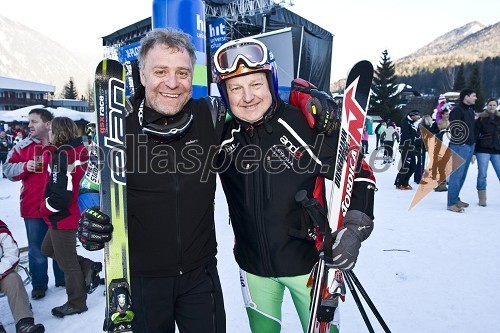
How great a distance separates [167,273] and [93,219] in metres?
0.47

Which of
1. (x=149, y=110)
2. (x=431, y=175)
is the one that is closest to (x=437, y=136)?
(x=431, y=175)

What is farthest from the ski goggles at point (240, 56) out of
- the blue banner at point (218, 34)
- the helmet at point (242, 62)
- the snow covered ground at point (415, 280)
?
the blue banner at point (218, 34)

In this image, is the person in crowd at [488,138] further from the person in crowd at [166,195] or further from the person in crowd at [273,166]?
the person in crowd at [166,195]

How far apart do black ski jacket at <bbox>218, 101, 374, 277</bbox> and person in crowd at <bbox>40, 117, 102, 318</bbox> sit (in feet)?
6.45

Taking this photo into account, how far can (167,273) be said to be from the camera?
71.3 inches

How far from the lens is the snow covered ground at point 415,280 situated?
3.11 m

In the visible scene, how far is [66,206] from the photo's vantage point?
321cm

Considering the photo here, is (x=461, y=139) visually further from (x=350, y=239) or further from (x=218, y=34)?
Answer: (x=218, y=34)

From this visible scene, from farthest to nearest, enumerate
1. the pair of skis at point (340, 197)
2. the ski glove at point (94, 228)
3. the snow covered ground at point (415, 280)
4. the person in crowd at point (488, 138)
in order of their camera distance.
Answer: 1. the person in crowd at point (488, 138)
2. the snow covered ground at point (415, 280)
3. the pair of skis at point (340, 197)
4. the ski glove at point (94, 228)

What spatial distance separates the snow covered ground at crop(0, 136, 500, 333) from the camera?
3.11m

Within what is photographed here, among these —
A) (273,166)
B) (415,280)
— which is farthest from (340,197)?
(415,280)

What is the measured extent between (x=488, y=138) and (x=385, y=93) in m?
46.2

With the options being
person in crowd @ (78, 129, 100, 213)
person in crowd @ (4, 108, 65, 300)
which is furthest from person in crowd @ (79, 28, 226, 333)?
person in crowd @ (4, 108, 65, 300)

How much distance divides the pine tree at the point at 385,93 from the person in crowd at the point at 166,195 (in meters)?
49.6
